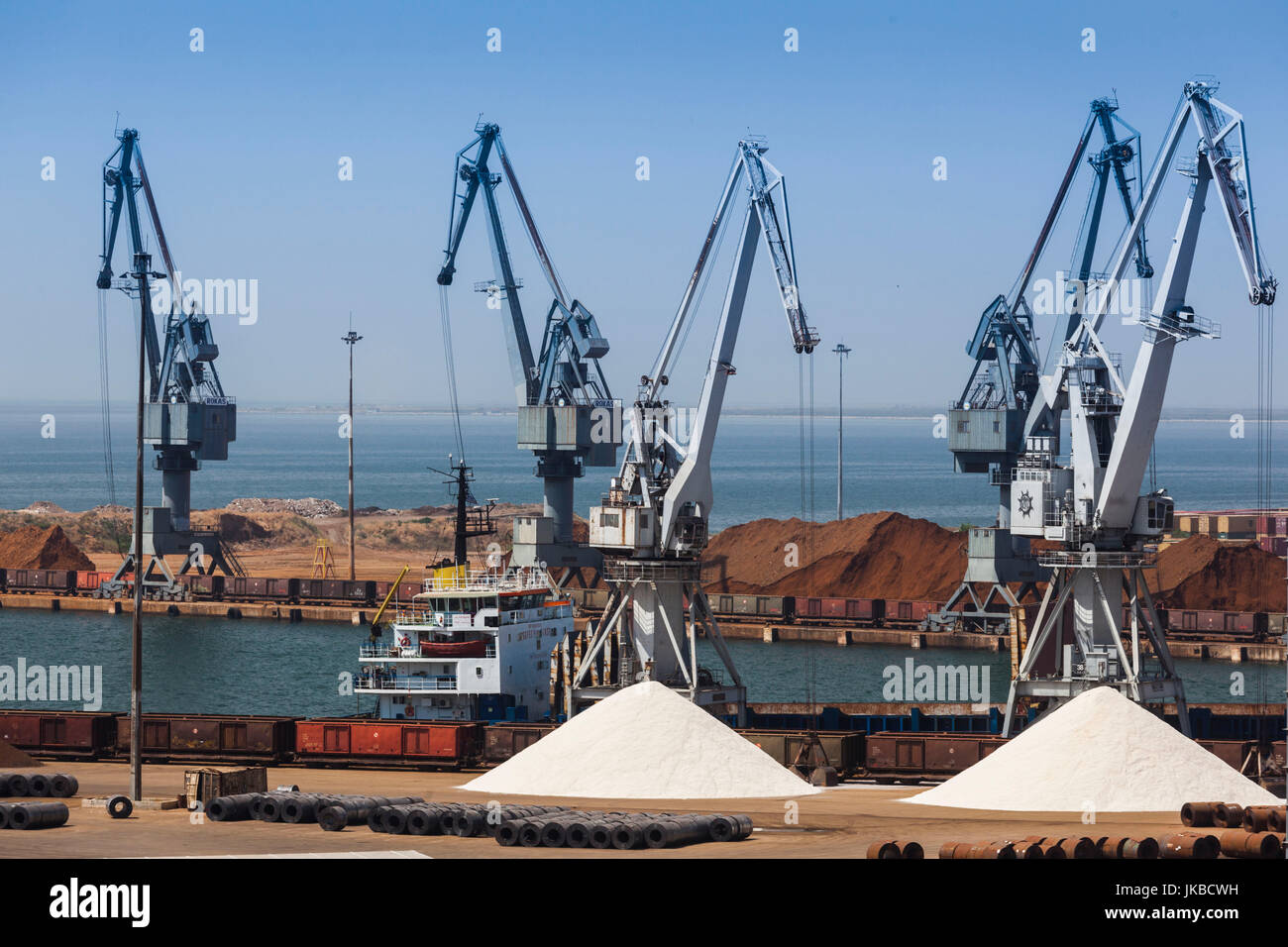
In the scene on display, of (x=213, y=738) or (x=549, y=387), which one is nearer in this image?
(x=213, y=738)

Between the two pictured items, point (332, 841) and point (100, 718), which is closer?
point (332, 841)

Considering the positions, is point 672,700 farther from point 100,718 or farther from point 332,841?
point 100,718

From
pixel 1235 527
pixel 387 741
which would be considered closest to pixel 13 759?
pixel 387 741

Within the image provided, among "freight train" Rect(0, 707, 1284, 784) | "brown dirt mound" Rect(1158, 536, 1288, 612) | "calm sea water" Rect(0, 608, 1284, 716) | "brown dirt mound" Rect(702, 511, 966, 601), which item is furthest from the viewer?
"brown dirt mound" Rect(702, 511, 966, 601)

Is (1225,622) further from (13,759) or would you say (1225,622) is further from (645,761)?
(13,759)

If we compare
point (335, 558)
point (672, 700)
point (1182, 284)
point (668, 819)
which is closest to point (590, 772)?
point (672, 700)

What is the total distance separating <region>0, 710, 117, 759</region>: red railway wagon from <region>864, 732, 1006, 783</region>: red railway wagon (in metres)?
24.3

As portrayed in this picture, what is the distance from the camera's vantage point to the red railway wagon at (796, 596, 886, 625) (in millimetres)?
110625

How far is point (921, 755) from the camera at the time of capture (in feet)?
184

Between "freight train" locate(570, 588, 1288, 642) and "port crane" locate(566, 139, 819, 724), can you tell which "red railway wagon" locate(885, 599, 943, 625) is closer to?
"freight train" locate(570, 588, 1288, 642)

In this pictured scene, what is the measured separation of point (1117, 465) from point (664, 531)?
51.7ft

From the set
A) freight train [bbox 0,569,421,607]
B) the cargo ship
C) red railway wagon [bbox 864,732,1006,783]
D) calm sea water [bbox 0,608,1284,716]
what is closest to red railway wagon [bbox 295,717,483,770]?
the cargo ship

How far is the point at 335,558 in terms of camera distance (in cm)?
18988
